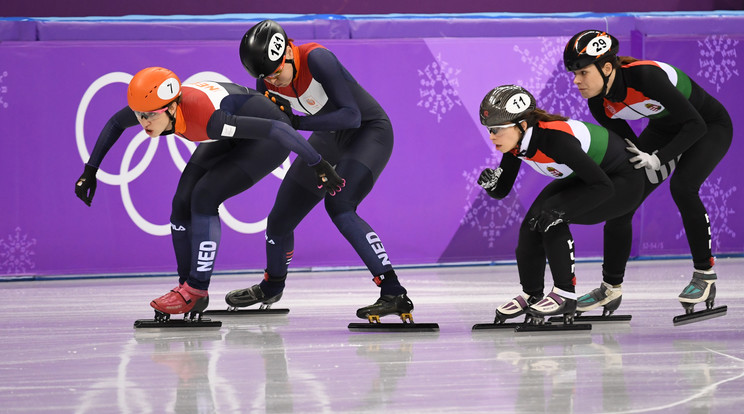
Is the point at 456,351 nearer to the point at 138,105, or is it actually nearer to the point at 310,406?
the point at 310,406

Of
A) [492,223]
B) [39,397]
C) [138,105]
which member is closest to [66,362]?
[39,397]

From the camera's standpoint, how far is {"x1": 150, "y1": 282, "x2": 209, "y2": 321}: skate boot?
15.4 ft

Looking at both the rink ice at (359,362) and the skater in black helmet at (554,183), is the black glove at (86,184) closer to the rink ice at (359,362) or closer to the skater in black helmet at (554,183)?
the rink ice at (359,362)

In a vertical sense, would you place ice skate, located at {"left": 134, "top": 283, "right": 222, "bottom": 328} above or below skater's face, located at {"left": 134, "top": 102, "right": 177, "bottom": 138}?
below

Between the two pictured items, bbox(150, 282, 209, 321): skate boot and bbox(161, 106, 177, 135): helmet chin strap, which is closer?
bbox(161, 106, 177, 135): helmet chin strap

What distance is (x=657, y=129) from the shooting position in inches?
191

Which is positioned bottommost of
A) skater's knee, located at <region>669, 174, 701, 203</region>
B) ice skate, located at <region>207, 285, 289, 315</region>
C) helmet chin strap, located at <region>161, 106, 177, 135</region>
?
ice skate, located at <region>207, 285, 289, 315</region>

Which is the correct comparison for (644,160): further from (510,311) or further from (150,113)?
(150,113)

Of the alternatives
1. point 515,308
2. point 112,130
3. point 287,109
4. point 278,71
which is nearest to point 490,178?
point 515,308

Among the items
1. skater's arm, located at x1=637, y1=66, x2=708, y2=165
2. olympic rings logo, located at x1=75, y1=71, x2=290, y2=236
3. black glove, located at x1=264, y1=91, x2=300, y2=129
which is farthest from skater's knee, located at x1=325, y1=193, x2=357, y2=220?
olympic rings logo, located at x1=75, y1=71, x2=290, y2=236

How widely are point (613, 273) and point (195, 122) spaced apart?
2129 millimetres

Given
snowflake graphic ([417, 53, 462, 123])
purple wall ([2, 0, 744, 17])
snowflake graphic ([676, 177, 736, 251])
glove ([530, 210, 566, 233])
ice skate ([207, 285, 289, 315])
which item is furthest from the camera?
purple wall ([2, 0, 744, 17])

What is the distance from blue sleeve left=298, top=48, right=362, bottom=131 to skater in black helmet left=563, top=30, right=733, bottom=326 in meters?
1.03

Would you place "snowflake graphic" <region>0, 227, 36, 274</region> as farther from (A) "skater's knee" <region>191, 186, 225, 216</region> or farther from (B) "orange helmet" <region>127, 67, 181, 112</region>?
(B) "orange helmet" <region>127, 67, 181, 112</region>
